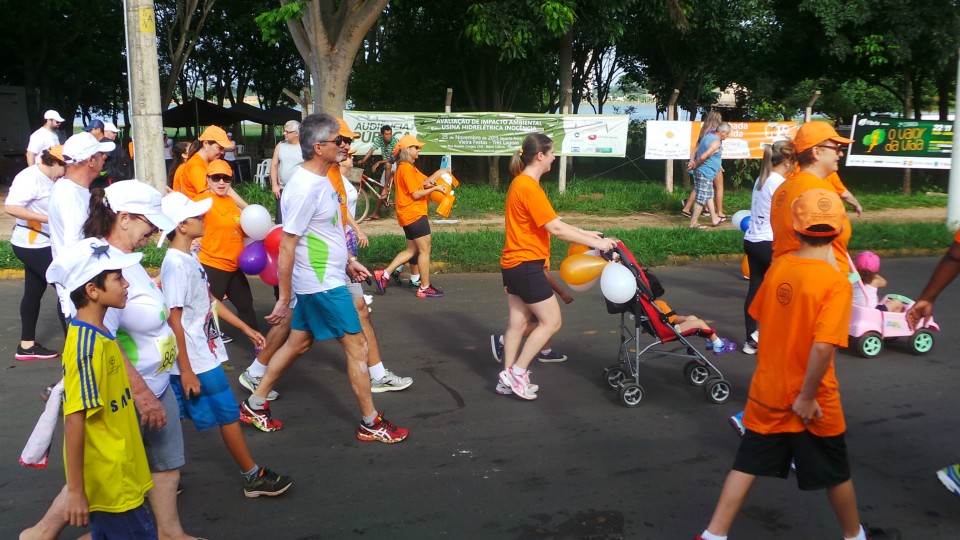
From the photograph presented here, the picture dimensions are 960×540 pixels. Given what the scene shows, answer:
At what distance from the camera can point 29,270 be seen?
7.30 metres

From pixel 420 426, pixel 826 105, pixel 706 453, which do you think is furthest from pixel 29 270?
pixel 826 105

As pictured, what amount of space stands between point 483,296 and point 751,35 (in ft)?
47.2

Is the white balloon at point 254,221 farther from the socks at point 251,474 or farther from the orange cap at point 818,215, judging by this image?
the orange cap at point 818,215

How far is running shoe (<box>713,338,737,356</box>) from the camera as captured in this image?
6.74 metres

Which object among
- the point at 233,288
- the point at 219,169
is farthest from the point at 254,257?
the point at 219,169

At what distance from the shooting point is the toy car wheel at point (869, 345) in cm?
740

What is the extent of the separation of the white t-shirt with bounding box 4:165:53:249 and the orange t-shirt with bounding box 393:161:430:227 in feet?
11.9

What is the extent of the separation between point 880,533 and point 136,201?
3.68m

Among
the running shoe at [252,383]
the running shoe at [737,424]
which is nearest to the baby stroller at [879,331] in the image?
the running shoe at [737,424]

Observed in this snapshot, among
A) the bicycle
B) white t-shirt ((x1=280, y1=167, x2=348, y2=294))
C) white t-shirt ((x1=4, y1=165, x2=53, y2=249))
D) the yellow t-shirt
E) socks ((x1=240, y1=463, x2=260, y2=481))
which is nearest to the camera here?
the yellow t-shirt

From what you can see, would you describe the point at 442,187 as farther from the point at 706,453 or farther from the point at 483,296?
the point at 706,453

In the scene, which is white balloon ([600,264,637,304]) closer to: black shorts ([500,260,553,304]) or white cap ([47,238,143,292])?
black shorts ([500,260,553,304])

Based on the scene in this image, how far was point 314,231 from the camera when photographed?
5371 millimetres

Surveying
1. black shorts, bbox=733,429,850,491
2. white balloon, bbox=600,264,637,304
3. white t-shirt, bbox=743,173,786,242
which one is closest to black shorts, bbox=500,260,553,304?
white balloon, bbox=600,264,637,304
